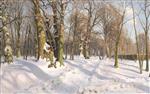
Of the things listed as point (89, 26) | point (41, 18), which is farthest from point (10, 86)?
point (89, 26)

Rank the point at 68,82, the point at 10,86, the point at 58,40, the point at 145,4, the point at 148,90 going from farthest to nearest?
1. the point at 145,4
2. the point at 58,40
3. the point at 68,82
4. the point at 10,86
5. the point at 148,90

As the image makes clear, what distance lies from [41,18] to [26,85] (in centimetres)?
970

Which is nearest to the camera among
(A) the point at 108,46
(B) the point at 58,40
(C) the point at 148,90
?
(C) the point at 148,90

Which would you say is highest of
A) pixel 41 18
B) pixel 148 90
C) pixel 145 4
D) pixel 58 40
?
pixel 145 4

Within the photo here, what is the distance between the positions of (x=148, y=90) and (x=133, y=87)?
0.84m

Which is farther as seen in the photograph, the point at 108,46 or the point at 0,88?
the point at 108,46

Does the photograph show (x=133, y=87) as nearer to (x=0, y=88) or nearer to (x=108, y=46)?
(x=0, y=88)

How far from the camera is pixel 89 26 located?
5912 centimetres

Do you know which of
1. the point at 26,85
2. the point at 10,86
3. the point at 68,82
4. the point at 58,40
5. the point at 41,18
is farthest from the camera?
the point at 58,40

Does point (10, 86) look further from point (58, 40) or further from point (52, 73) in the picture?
point (58, 40)

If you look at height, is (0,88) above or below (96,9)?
below

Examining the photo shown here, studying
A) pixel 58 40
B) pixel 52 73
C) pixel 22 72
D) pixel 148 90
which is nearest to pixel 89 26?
pixel 58 40

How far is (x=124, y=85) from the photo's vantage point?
1616cm

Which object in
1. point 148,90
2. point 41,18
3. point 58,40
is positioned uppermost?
point 41,18
